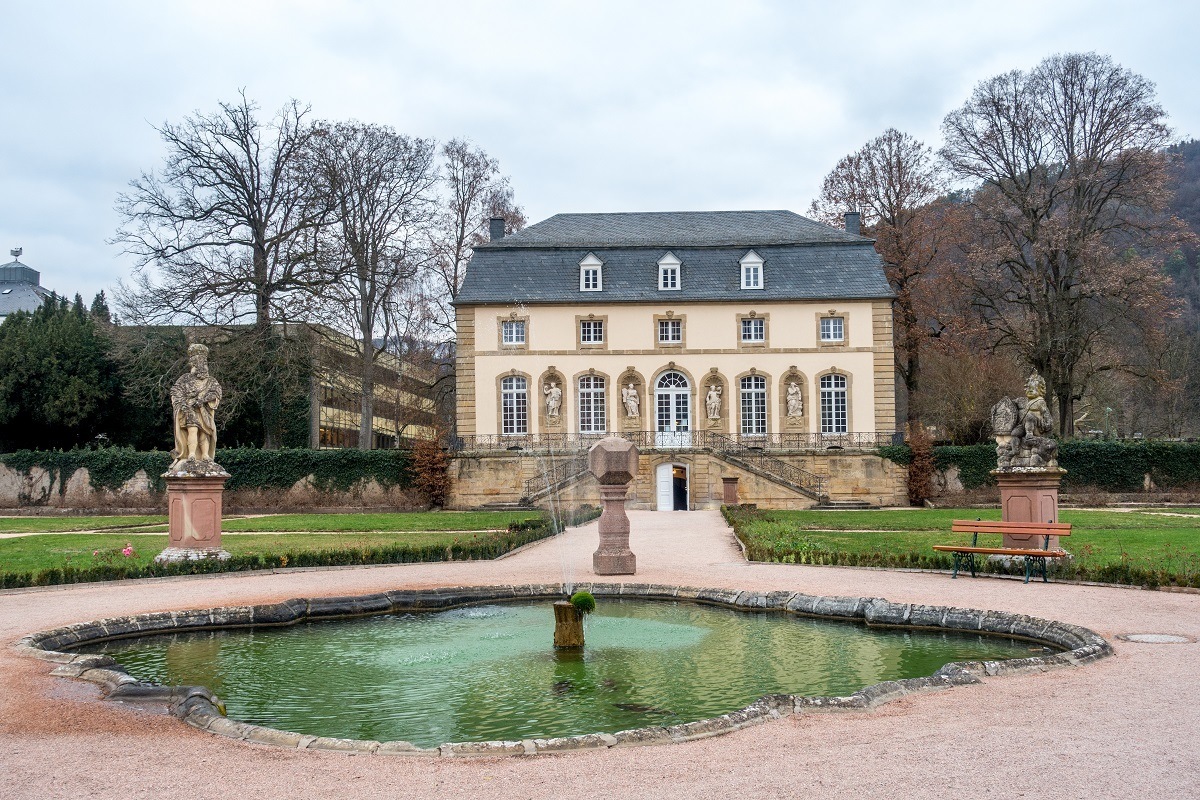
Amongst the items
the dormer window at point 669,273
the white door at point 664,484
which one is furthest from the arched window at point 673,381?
the white door at point 664,484

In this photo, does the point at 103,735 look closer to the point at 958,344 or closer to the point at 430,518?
the point at 430,518

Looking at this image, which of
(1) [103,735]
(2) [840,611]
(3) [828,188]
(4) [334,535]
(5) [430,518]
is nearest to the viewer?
(1) [103,735]

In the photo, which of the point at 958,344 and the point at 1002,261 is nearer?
the point at 1002,261

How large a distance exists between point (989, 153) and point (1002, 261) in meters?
4.48

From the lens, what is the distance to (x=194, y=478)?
17953mm

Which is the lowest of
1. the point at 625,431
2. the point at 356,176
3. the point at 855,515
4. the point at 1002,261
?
the point at 855,515

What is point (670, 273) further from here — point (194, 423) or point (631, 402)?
point (194, 423)

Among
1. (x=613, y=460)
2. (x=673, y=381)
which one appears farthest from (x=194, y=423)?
(x=673, y=381)

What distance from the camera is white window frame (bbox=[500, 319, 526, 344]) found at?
137ft

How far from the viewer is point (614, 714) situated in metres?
7.75

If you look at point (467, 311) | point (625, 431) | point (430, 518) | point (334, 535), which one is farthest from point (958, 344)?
point (334, 535)

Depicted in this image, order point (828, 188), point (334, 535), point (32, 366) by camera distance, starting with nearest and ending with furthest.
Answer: point (334, 535) → point (32, 366) → point (828, 188)

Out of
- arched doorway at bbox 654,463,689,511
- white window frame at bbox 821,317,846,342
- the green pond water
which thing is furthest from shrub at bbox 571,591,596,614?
white window frame at bbox 821,317,846,342

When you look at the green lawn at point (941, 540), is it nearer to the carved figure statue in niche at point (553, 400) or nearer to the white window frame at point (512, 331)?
the carved figure statue in niche at point (553, 400)
